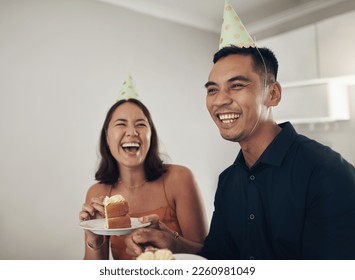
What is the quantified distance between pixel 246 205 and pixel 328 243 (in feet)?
0.75

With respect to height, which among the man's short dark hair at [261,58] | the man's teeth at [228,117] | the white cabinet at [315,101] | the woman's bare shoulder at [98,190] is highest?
the man's short dark hair at [261,58]

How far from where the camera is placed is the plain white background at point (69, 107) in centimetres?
120

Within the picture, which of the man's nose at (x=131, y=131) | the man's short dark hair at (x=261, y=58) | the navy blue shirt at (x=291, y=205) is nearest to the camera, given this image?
the navy blue shirt at (x=291, y=205)

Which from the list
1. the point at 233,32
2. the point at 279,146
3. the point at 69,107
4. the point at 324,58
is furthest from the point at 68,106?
the point at 324,58

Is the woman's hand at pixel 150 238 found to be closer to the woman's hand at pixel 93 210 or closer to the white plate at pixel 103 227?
the white plate at pixel 103 227

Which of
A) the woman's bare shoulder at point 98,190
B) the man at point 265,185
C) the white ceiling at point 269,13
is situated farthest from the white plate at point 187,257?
the white ceiling at point 269,13

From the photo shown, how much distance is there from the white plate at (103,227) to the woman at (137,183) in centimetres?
2

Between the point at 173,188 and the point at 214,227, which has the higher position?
the point at 173,188

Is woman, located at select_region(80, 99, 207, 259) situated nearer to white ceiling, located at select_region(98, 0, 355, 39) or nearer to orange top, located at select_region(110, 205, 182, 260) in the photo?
orange top, located at select_region(110, 205, 182, 260)

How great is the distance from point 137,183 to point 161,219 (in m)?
0.13

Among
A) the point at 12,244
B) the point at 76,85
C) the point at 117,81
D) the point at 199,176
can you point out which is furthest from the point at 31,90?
the point at 199,176

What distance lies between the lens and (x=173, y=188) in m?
1.19

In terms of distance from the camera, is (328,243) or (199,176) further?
(199,176)

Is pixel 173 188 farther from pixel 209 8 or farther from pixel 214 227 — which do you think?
pixel 209 8
